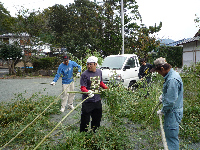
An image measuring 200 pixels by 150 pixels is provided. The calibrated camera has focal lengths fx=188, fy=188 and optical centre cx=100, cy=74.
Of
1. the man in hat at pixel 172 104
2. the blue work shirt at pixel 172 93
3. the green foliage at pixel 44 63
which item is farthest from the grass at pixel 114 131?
the green foliage at pixel 44 63

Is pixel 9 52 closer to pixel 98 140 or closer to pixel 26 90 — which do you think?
pixel 26 90

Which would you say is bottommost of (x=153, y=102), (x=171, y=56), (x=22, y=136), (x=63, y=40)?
(x=22, y=136)

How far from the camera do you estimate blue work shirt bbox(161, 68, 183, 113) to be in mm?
2992

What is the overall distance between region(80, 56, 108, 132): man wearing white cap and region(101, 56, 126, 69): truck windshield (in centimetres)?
509

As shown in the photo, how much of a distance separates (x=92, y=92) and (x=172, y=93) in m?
1.56

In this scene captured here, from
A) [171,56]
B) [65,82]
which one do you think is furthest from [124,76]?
[171,56]

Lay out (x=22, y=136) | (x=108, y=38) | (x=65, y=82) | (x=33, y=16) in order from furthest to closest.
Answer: (x=33, y=16) → (x=108, y=38) → (x=65, y=82) → (x=22, y=136)

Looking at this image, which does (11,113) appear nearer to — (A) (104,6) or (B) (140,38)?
(B) (140,38)

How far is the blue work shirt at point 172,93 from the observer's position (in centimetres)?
299

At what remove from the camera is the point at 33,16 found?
64.2 feet

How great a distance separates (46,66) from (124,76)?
13.8m

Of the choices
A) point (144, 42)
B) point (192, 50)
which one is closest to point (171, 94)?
point (144, 42)

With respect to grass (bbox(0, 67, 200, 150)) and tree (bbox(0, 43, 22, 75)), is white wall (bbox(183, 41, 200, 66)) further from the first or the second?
tree (bbox(0, 43, 22, 75))

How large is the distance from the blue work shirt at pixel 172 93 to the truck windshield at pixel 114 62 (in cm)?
598
